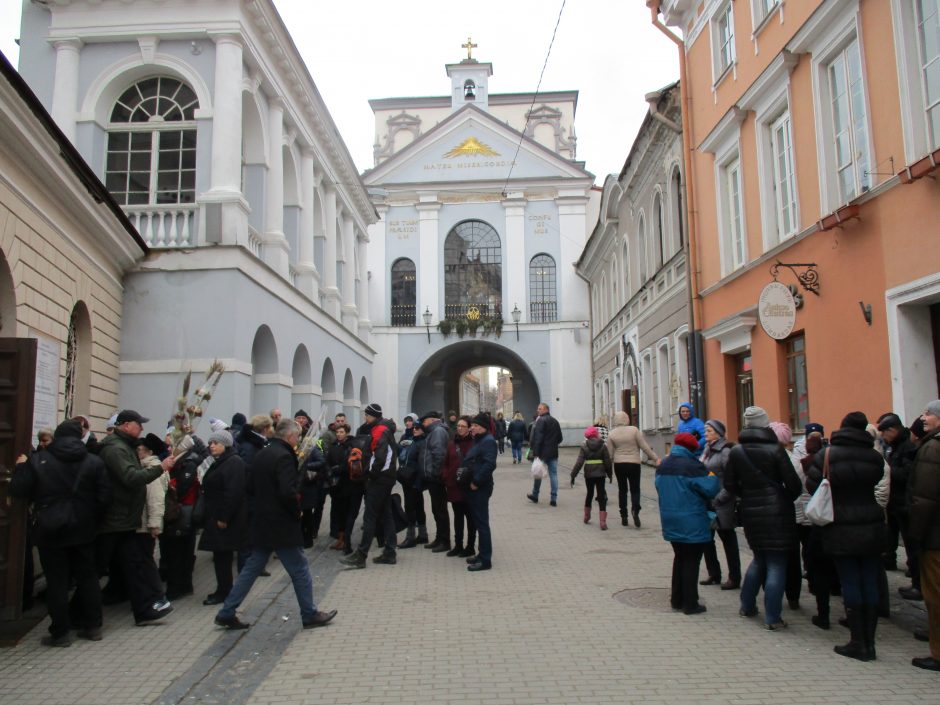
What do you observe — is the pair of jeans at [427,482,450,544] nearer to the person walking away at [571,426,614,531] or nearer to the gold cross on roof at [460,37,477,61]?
the person walking away at [571,426,614,531]

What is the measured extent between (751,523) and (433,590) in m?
3.17

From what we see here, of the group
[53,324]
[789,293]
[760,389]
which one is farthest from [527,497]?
[53,324]

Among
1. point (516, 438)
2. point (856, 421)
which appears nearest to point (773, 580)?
point (856, 421)

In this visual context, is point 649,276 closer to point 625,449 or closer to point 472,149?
point 625,449

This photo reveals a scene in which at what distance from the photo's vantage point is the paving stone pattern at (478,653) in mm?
4953

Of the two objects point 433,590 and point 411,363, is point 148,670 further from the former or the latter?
point 411,363

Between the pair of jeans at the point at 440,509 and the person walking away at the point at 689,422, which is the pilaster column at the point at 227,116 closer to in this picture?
the pair of jeans at the point at 440,509

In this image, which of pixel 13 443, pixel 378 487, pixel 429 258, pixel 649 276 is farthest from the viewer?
pixel 429 258

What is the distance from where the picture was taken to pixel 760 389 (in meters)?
13.2

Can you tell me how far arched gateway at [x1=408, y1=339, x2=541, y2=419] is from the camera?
3775 centimetres

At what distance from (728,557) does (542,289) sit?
96.2 ft

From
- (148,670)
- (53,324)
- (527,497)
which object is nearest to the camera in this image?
(148,670)

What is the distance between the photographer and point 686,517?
268 inches

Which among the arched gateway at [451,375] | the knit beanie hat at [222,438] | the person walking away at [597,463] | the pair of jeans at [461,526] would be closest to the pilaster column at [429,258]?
the arched gateway at [451,375]
